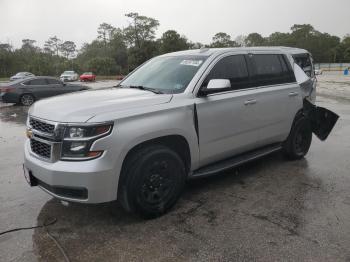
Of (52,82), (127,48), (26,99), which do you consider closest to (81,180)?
(26,99)

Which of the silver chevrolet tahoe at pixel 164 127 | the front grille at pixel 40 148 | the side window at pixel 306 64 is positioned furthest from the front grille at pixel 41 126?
the side window at pixel 306 64

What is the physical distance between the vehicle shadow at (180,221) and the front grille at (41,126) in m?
1.05

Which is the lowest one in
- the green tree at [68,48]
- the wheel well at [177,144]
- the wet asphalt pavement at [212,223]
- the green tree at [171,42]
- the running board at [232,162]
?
the wet asphalt pavement at [212,223]

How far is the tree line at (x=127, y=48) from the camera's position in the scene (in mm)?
54938

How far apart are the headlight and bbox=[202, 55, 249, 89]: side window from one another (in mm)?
1613

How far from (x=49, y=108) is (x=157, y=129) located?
115cm

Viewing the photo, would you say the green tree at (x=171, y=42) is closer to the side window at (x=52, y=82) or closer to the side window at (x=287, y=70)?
the side window at (x=52, y=82)

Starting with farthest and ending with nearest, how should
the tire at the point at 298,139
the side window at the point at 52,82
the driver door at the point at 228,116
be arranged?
the side window at the point at 52,82 < the tire at the point at 298,139 < the driver door at the point at 228,116

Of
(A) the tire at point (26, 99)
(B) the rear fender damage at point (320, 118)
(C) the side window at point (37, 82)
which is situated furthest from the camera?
(C) the side window at point (37, 82)

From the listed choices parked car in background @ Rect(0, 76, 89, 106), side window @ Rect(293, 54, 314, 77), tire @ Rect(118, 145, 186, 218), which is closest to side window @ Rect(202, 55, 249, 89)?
tire @ Rect(118, 145, 186, 218)

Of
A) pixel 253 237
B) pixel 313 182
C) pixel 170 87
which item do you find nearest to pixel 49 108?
pixel 170 87

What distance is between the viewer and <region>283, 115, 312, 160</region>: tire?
5734mm

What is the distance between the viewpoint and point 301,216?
3.90 meters

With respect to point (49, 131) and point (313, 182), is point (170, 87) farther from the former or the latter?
point (313, 182)
